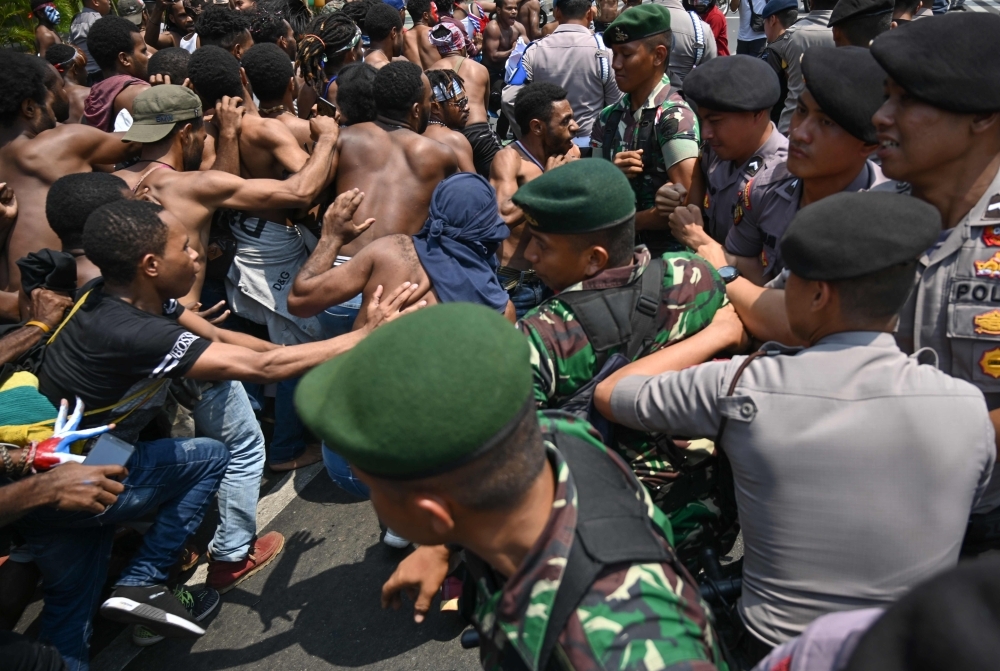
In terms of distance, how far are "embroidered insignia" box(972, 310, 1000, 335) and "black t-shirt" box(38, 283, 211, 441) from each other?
2574 millimetres

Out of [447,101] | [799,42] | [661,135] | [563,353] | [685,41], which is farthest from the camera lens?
[685,41]

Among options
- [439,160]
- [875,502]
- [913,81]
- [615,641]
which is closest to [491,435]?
[615,641]

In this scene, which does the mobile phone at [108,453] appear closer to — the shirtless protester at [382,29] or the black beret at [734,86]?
the black beret at [734,86]

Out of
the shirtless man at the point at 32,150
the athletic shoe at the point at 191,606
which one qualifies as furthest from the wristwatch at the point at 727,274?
the shirtless man at the point at 32,150

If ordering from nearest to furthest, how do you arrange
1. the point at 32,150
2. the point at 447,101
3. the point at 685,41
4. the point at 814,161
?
the point at 814,161 → the point at 32,150 → the point at 447,101 → the point at 685,41

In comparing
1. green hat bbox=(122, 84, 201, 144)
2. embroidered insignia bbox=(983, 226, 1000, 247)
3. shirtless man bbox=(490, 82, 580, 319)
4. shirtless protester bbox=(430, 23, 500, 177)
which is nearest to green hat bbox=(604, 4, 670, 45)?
shirtless man bbox=(490, 82, 580, 319)

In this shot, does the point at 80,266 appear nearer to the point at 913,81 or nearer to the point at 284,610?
the point at 284,610

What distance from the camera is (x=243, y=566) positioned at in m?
3.70

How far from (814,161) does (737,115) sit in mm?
621

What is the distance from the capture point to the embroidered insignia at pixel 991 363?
1996 millimetres

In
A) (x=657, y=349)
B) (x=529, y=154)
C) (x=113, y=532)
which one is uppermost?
(x=657, y=349)

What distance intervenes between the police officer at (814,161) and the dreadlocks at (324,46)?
4.22 meters

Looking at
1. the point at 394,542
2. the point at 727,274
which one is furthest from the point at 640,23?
the point at 394,542

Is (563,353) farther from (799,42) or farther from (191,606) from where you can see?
(799,42)
